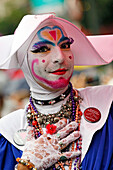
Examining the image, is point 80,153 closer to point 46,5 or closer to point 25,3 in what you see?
point 46,5

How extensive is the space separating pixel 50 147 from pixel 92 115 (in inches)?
11.0

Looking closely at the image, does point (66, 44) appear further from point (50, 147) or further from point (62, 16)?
point (62, 16)

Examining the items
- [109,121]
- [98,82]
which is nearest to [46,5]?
[98,82]

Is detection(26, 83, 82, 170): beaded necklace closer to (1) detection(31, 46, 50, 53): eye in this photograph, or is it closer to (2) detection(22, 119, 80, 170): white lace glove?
(2) detection(22, 119, 80, 170): white lace glove

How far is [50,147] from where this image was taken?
1.53m

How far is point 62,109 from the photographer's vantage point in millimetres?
1671

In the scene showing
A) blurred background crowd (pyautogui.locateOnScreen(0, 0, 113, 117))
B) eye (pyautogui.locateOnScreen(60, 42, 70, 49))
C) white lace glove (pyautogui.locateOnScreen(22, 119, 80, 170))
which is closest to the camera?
white lace glove (pyautogui.locateOnScreen(22, 119, 80, 170))

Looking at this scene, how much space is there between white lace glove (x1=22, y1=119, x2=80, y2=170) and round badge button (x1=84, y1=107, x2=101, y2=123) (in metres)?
0.08

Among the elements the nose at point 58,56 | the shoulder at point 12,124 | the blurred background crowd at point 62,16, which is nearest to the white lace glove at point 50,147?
the shoulder at point 12,124

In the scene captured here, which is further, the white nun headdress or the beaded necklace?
the beaded necklace

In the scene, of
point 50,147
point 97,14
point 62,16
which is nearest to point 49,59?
point 50,147

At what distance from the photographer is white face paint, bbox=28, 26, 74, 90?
155 cm

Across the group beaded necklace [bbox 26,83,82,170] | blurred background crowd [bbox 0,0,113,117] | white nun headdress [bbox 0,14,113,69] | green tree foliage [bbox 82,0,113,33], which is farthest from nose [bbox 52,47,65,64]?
green tree foliage [bbox 82,0,113,33]

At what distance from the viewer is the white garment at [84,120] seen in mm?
1585
